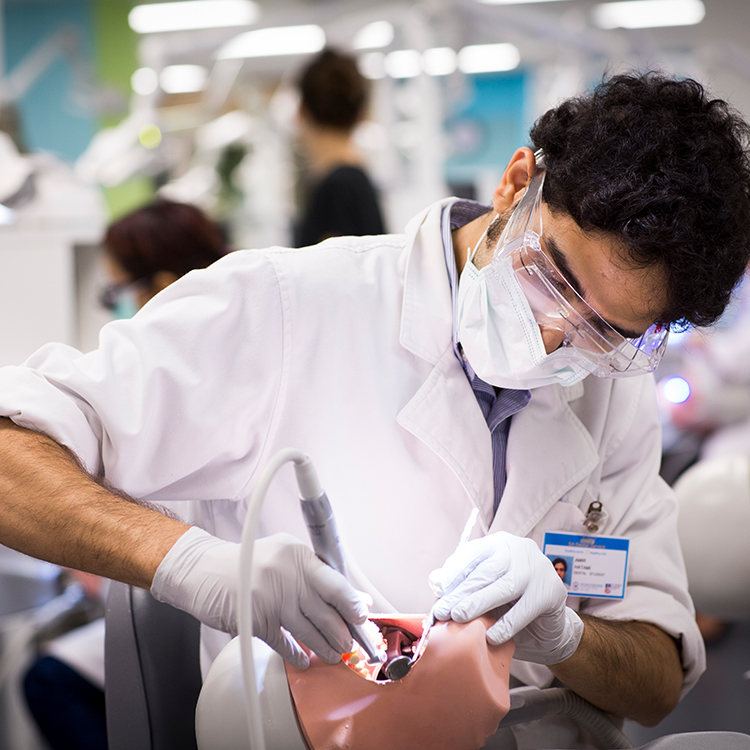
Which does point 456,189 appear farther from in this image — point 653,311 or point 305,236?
point 653,311

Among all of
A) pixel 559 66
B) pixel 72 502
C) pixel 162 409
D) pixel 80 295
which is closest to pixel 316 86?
pixel 80 295

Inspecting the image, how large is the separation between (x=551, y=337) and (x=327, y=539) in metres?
0.48

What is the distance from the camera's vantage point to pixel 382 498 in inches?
46.7

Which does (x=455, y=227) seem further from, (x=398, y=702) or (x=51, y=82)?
(x=51, y=82)

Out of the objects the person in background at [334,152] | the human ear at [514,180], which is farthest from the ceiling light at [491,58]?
the human ear at [514,180]

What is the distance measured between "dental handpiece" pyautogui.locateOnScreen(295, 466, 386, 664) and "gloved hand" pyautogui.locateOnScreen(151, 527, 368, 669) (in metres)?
0.01

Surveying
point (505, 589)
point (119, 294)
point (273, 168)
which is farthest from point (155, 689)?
point (273, 168)

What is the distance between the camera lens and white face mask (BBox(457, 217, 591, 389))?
1.11 m

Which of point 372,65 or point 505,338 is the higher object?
point 372,65

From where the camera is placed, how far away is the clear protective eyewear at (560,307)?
108 centimetres

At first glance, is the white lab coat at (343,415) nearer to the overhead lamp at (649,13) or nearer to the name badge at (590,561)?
the name badge at (590,561)

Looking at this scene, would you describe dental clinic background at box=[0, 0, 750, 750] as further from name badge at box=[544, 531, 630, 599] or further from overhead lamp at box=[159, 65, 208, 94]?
overhead lamp at box=[159, 65, 208, 94]

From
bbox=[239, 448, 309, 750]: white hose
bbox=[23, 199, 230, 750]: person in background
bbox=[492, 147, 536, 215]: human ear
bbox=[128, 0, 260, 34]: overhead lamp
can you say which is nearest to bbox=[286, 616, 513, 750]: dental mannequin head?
bbox=[239, 448, 309, 750]: white hose

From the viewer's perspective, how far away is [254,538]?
76cm
